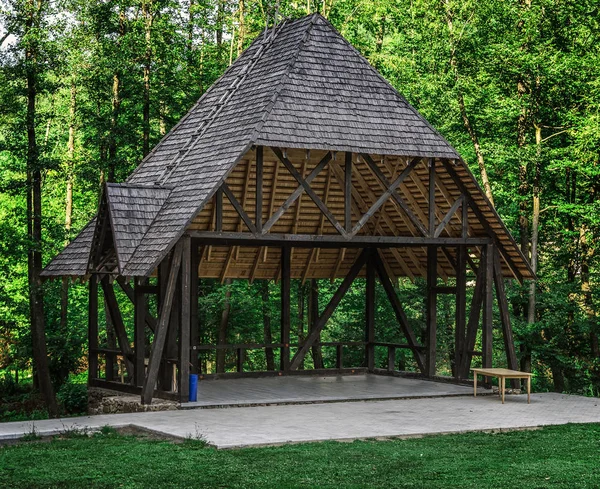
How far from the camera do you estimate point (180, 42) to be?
27812 mm

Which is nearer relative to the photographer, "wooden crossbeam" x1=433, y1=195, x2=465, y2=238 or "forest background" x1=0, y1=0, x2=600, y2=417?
"wooden crossbeam" x1=433, y1=195, x2=465, y2=238

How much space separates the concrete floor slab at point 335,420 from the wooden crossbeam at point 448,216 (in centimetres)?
293

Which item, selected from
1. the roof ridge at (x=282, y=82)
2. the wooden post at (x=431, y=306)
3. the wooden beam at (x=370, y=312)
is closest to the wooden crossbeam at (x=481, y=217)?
the wooden post at (x=431, y=306)

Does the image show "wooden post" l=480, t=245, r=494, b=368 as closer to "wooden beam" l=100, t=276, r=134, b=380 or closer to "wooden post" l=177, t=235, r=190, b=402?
"wooden post" l=177, t=235, r=190, b=402

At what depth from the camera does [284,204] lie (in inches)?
626

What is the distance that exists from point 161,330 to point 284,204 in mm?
2888

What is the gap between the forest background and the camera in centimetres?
2395

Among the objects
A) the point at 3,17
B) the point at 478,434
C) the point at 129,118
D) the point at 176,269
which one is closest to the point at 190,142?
the point at 176,269

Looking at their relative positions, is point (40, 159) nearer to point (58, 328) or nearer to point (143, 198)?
point (143, 198)

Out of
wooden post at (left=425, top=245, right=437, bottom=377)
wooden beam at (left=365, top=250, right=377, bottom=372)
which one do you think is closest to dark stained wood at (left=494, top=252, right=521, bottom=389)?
wooden post at (left=425, top=245, right=437, bottom=377)

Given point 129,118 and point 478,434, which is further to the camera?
point 129,118

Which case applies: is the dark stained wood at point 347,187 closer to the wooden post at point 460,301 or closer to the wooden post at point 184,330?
the wooden post at point 184,330

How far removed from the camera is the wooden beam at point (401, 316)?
2061cm

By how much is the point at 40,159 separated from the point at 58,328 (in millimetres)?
6988
